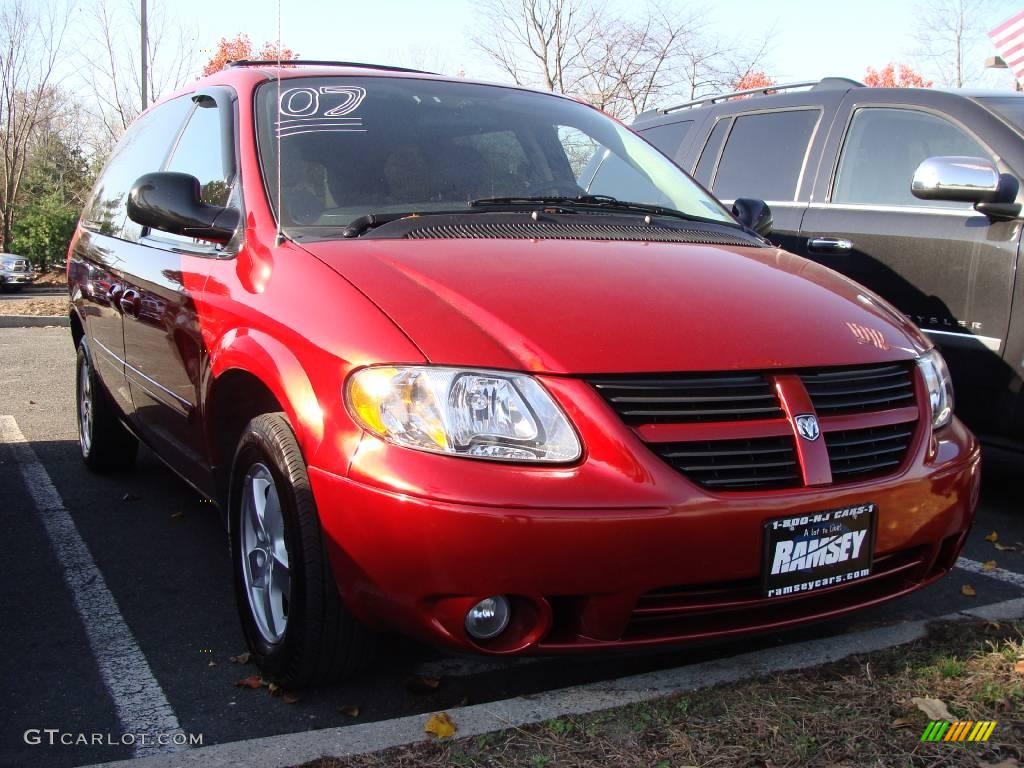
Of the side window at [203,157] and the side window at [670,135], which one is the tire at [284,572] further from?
the side window at [670,135]

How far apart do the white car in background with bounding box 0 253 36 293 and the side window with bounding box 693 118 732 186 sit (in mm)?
22175

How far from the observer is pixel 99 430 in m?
5.07

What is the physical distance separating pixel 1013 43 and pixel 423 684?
7.54m

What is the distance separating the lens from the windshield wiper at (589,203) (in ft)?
11.2

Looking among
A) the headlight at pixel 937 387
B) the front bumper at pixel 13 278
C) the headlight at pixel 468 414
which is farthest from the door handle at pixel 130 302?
the front bumper at pixel 13 278

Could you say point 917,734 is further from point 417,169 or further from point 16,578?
point 16,578

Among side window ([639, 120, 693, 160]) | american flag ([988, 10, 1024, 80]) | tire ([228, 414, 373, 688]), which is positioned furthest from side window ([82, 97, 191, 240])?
american flag ([988, 10, 1024, 80])

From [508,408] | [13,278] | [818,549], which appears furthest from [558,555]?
[13,278]

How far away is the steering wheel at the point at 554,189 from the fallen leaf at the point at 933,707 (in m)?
1.98

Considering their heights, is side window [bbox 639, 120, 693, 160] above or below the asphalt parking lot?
above

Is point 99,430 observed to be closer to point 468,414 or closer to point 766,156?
point 468,414

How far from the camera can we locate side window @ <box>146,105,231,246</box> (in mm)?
3490

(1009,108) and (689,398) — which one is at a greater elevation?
(1009,108)

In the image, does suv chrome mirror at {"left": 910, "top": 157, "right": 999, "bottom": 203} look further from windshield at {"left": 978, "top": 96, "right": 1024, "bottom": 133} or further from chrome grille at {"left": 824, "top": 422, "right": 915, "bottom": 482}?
chrome grille at {"left": 824, "top": 422, "right": 915, "bottom": 482}
